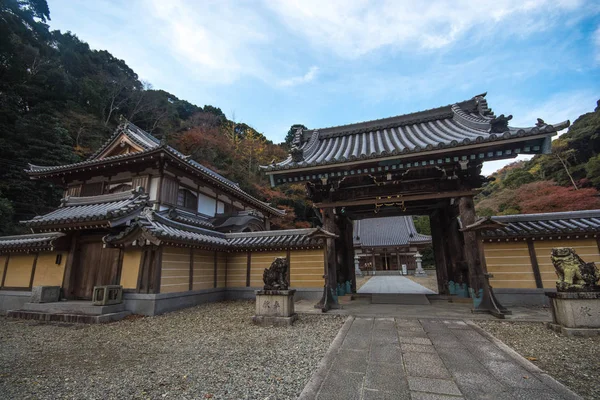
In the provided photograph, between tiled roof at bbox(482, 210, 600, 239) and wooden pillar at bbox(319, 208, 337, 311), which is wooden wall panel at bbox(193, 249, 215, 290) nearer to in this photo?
wooden pillar at bbox(319, 208, 337, 311)

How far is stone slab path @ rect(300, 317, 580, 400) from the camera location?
2773mm

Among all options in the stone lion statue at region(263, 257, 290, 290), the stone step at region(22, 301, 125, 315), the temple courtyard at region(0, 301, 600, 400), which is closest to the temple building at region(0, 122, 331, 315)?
the stone step at region(22, 301, 125, 315)

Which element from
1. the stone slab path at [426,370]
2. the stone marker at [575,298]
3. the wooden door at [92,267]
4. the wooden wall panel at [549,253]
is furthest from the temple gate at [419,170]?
the wooden door at [92,267]

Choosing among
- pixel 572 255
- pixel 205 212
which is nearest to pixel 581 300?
pixel 572 255

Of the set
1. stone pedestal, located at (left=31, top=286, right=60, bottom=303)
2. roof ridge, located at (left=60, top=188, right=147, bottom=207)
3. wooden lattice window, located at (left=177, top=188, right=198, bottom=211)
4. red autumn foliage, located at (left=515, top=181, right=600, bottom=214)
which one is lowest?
stone pedestal, located at (left=31, top=286, right=60, bottom=303)

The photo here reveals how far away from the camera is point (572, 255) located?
5.11 metres

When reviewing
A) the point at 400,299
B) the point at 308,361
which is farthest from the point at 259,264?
the point at 308,361

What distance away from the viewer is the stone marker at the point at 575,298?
4.66 metres

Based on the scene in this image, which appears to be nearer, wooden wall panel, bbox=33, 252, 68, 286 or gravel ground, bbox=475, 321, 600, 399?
gravel ground, bbox=475, 321, 600, 399

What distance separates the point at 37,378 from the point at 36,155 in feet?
72.7

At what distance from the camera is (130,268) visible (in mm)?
8180

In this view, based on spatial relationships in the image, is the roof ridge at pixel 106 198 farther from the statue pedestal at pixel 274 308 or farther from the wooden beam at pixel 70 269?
the statue pedestal at pixel 274 308

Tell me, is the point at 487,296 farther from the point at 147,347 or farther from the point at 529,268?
the point at 147,347

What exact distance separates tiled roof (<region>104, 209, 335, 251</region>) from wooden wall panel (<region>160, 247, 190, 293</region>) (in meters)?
0.48
